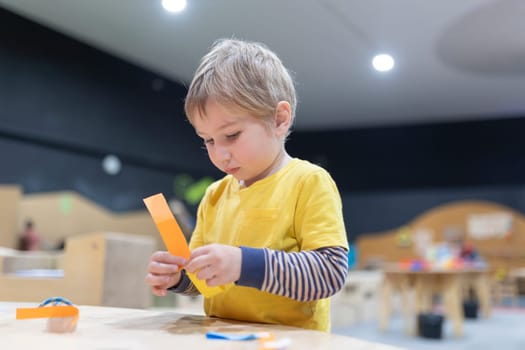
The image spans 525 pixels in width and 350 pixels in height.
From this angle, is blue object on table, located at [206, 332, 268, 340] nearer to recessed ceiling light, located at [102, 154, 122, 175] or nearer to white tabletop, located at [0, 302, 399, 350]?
white tabletop, located at [0, 302, 399, 350]

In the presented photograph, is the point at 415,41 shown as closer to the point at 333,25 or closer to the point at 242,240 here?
the point at 333,25

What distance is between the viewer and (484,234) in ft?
25.9

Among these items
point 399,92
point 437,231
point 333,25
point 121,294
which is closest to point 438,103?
point 399,92

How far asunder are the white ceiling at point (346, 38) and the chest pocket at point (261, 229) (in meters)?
2.11

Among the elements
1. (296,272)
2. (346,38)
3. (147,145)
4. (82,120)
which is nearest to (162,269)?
(296,272)

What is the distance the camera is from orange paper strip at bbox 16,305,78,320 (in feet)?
2.28

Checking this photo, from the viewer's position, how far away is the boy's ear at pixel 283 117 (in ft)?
2.74

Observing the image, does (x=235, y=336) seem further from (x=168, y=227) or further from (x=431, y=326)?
(x=431, y=326)

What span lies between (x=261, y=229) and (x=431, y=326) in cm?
318

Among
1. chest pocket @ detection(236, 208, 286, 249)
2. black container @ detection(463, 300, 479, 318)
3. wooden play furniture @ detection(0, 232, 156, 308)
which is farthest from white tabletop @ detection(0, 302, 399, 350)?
black container @ detection(463, 300, 479, 318)

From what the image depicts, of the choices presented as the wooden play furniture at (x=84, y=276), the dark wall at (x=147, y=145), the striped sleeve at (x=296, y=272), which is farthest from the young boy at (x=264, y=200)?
the dark wall at (x=147, y=145)

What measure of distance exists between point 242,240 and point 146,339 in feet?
0.96

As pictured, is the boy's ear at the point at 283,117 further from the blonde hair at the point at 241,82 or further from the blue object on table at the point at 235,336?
the blue object on table at the point at 235,336

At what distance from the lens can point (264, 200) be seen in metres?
0.83
